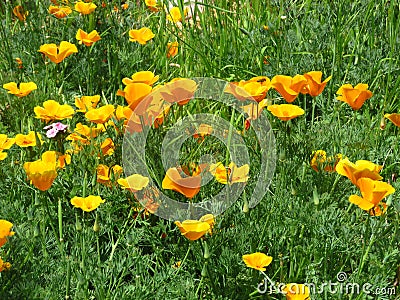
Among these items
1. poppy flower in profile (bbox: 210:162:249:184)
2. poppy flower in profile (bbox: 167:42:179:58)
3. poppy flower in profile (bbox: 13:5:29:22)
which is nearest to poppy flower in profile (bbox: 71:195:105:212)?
poppy flower in profile (bbox: 210:162:249:184)

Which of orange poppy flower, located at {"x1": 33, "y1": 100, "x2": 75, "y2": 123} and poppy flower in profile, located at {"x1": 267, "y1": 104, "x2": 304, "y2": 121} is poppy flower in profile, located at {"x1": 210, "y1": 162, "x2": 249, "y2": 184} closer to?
poppy flower in profile, located at {"x1": 267, "y1": 104, "x2": 304, "y2": 121}

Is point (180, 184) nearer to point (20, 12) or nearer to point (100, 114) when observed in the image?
point (100, 114)

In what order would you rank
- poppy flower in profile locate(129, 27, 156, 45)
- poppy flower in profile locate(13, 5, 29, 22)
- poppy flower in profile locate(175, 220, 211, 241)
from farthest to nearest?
poppy flower in profile locate(13, 5, 29, 22), poppy flower in profile locate(129, 27, 156, 45), poppy flower in profile locate(175, 220, 211, 241)

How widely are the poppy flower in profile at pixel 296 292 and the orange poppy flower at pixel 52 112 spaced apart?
87cm

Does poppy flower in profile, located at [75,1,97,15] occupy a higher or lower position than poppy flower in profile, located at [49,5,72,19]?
higher

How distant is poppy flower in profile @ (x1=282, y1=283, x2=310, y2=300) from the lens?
168 centimetres

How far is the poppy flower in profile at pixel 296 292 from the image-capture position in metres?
1.68

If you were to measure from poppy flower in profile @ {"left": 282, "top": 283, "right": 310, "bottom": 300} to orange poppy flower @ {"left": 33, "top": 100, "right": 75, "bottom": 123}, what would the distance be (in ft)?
2.85

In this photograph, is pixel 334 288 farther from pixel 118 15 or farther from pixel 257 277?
pixel 118 15

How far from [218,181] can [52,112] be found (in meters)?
0.59

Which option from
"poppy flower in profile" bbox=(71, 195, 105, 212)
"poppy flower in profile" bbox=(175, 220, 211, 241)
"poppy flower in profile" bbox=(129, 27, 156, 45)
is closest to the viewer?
"poppy flower in profile" bbox=(175, 220, 211, 241)

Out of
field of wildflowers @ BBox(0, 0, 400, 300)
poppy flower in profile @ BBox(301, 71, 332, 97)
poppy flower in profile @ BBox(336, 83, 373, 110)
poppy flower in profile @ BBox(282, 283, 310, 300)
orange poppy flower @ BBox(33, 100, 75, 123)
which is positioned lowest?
poppy flower in profile @ BBox(282, 283, 310, 300)

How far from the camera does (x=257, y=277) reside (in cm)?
179

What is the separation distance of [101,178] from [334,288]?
74cm
